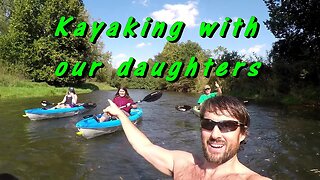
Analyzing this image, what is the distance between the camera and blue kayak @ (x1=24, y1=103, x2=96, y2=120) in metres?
14.3

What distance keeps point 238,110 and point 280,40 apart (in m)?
27.0

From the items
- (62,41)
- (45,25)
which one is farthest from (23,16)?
(62,41)

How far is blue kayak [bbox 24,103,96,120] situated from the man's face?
11802 millimetres

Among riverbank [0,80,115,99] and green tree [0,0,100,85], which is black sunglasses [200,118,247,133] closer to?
riverbank [0,80,115,99]

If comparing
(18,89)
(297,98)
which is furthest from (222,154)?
(18,89)

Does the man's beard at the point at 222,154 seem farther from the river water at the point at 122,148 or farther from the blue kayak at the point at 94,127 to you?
the blue kayak at the point at 94,127

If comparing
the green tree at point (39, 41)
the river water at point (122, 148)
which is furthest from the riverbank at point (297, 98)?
the green tree at point (39, 41)

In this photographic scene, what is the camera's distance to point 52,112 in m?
14.8

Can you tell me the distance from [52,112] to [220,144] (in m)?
13.4

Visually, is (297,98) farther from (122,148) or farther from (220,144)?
(220,144)

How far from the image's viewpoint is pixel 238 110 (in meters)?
2.54

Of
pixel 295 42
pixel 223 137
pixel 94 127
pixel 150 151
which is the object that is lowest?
pixel 94 127

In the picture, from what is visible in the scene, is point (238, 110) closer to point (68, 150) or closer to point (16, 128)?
point (68, 150)

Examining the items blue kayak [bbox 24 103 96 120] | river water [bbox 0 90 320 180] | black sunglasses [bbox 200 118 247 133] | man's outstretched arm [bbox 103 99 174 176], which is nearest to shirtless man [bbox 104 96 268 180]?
black sunglasses [bbox 200 118 247 133]
